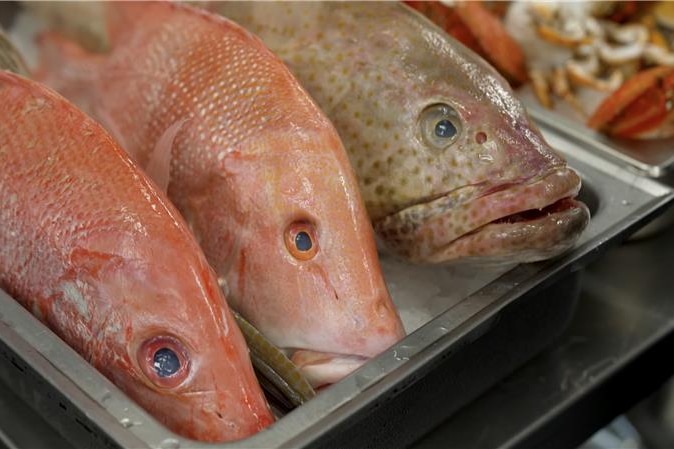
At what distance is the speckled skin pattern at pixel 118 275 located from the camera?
3.88ft

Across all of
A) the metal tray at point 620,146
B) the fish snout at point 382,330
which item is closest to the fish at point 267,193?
the fish snout at point 382,330

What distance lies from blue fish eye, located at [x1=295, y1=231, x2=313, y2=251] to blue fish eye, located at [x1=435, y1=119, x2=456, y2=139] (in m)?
0.26

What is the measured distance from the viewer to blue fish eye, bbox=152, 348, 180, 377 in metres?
1.19

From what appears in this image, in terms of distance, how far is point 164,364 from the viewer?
119 centimetres

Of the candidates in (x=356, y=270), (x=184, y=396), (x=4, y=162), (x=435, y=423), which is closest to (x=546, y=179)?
(x=356, y=270)

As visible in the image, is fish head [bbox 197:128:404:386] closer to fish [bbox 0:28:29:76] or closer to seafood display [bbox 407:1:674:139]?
fish [bbox 0:28:29:76]

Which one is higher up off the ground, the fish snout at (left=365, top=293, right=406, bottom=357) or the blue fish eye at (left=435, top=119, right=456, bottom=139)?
the blue fish eye at (left=435, top=119, right=456, bottom=139)

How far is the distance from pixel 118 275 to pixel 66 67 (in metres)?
0.60

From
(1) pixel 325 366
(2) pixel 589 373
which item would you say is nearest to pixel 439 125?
(1) pixel 325 366

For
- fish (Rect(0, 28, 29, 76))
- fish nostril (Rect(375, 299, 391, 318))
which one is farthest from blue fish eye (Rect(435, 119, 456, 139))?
fish (Rect(0, 28, 29, 76))

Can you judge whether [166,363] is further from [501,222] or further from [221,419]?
[501,222]

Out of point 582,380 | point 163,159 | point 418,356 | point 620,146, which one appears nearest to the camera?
point 418,356

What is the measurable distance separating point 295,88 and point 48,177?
337 millimetres

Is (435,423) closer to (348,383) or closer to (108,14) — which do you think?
(348,383)
